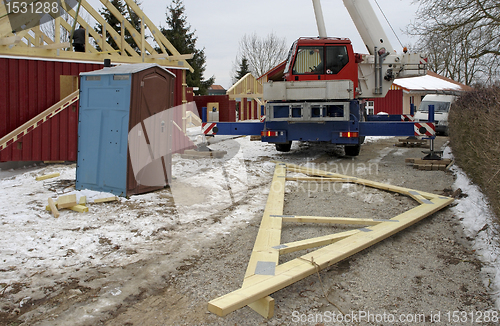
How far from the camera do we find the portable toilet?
6535mm

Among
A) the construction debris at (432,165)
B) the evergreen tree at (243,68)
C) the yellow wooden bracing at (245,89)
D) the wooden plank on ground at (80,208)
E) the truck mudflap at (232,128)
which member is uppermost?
the evergreen tree at (243,68)

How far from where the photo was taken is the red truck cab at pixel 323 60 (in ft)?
36.8

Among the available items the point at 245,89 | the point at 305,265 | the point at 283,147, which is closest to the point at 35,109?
the point at 283,147

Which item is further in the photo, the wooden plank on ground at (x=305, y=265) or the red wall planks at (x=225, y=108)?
the red wall planks at (x=225, y=108)

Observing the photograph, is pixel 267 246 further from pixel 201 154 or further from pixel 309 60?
pixel 309 60

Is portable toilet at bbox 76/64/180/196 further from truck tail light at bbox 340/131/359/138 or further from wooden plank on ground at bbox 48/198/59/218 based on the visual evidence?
truck tail light at bbox 340/131/359/138

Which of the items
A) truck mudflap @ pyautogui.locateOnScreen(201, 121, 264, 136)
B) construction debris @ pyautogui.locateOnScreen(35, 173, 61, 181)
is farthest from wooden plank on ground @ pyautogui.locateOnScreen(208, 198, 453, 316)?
truck mudflap @ pyautogui.locateOnScreen(201, 121, 264, 136)

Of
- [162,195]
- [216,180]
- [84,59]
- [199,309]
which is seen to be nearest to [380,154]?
[216,180]

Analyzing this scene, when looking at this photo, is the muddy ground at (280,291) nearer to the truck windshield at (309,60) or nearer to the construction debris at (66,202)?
the construction debris at (66,202)

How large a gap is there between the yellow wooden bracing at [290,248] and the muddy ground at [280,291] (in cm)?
13

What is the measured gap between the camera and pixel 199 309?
335cm

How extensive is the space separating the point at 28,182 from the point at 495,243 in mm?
7552

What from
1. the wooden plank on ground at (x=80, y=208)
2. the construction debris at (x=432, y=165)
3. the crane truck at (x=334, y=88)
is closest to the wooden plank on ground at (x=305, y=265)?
the wooden plank on ground at (x=80, y=208)

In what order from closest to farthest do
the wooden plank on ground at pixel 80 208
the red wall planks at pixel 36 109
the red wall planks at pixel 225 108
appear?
the wooden plank on ground at pixel 80 208, the red wall planks at pixel 36 109, the red wall planks at pixel 225 108
